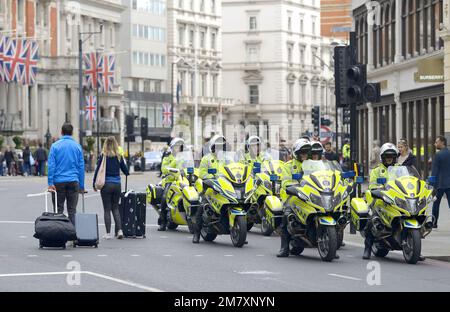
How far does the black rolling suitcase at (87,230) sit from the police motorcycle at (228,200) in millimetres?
2004

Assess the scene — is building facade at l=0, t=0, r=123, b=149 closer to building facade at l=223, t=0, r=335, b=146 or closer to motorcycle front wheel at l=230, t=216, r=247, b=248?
building facade at l=223, t=0, r=335, b=146

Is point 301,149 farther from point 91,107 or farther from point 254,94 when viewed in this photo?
point 254,94

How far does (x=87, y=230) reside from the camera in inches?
834

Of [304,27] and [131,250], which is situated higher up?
[304,27]

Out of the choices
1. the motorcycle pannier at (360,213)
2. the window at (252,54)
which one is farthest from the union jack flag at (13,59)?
the window at (252,54)

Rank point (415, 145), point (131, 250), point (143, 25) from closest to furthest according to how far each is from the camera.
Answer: point (131, 250) < point (415, 145) < point (143, 25)

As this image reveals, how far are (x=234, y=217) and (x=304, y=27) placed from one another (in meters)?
132

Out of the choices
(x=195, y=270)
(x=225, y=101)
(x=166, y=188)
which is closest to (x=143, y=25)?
(x=225, y=101)

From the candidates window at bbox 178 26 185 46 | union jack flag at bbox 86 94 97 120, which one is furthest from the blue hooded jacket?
window at bbox 178 26 185 46

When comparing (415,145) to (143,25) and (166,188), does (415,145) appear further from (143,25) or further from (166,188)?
(143,25)

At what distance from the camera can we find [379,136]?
5256cm

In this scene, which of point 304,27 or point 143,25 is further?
point 304,27

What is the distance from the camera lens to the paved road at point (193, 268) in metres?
15.5
